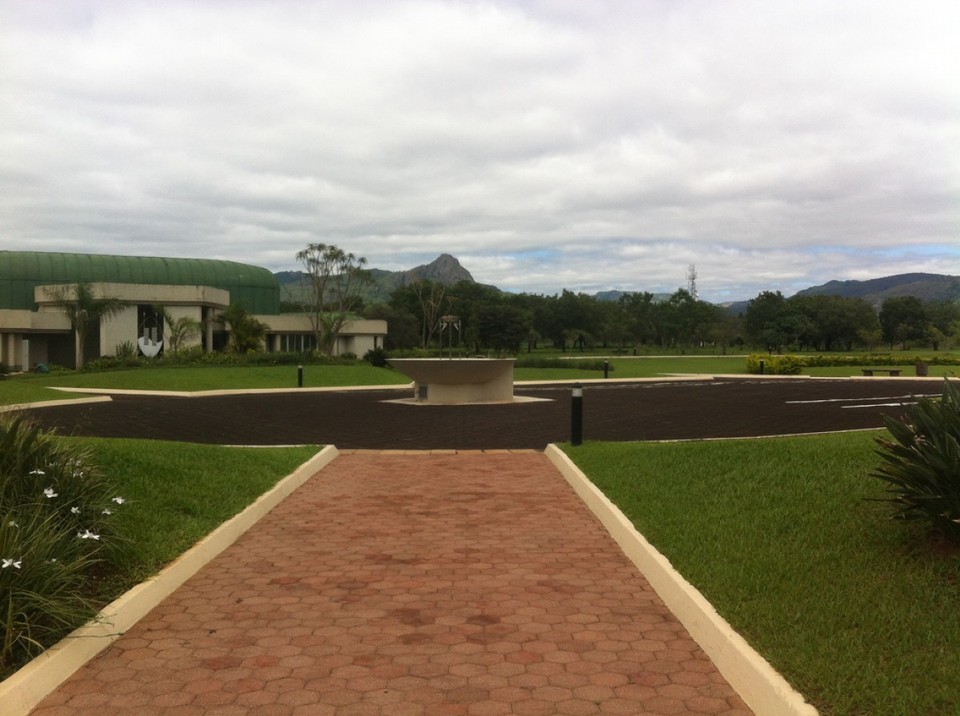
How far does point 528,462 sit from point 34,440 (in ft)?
22.4

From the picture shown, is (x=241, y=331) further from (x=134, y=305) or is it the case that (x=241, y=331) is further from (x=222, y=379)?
(x=222, y=379)

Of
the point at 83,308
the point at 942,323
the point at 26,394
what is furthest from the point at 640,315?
the point at 26,394

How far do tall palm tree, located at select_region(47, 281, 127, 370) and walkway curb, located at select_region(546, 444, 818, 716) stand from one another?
160 feet

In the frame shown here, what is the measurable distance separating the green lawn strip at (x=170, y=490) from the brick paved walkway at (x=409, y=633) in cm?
34

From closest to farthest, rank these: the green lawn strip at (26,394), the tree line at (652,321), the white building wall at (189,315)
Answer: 1. the green lawn strip at (26,394)
2. the white building wall at (189,315)
3. the tree line at (652,321)

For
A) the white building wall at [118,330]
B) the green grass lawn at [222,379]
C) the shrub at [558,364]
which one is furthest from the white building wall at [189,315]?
the shrub at [558,364]

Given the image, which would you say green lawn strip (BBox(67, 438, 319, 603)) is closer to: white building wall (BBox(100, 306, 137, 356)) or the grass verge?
the grass verge

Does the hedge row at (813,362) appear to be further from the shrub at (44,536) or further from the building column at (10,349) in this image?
the building column at (10,349)

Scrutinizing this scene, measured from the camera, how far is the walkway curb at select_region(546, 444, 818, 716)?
3783mm

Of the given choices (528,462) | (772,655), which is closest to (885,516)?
(772,655)

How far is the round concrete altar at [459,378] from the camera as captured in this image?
69.5 ft

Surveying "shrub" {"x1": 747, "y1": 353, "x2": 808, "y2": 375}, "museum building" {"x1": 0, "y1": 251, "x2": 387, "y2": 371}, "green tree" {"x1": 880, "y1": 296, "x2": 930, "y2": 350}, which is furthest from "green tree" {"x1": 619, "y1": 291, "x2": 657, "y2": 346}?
"shrub" {"x1": 747, "y1": 353, "x2": 808, "y2": 375}

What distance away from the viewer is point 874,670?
393 centimetres

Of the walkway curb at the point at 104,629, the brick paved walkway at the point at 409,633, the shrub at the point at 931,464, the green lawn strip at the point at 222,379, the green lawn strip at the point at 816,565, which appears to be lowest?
the green lawn strip at the point at 222,379
